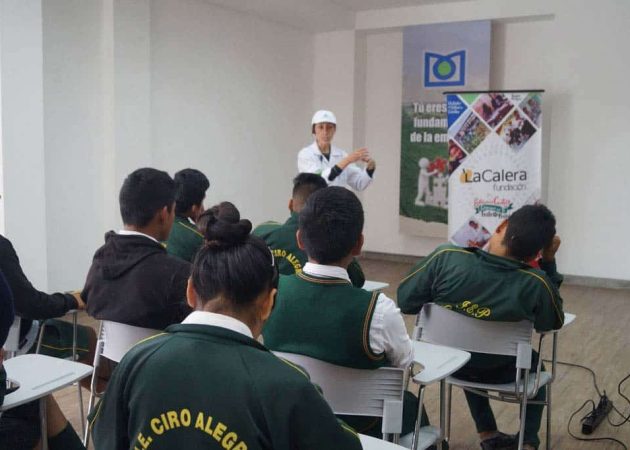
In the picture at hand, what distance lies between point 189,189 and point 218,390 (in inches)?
94.9

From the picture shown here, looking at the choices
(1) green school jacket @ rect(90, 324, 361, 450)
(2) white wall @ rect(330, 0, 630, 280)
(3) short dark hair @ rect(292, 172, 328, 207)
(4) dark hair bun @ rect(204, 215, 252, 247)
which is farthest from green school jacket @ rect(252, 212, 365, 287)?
(2) white wall @ rect(330, 0, 630, 280)

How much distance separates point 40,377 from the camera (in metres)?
1.91

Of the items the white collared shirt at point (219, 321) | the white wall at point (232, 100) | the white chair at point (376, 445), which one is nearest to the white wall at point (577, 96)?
the white wall at point (232, 100)

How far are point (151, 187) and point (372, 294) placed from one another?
101cm

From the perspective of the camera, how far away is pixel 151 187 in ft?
8.03

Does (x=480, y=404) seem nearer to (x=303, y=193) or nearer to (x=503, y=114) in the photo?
(x=303, y=193)

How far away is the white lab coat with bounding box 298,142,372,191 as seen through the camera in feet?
17.7

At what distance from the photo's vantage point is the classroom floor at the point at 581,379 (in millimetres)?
3303

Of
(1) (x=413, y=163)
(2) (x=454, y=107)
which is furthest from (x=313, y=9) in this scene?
(1) (x=413, y=163)

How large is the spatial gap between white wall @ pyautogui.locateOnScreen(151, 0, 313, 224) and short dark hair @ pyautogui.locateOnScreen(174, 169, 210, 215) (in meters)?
3.02

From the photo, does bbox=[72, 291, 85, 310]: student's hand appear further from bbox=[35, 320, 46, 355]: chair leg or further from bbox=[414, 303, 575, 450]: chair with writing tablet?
bbox=[414, 303, 575, 450]: chair with writing tablet

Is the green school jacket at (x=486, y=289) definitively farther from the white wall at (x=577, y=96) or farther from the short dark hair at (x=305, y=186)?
the white wall at (x=577, y=96)

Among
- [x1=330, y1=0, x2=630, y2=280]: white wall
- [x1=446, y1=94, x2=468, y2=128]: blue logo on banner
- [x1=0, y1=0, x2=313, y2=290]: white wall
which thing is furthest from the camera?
[x1=446, y1=94, x2=468, y2=128]: blue logo on banner

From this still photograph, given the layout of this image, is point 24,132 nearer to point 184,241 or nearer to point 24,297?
point 184,241
